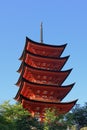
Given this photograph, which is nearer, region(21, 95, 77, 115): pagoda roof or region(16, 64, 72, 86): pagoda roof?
region(21, 95, 77, 115): pagoda roof

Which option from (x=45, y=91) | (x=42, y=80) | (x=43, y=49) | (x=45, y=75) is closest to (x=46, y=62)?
(x=43, y=49)

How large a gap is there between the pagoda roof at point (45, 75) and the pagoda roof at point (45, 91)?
1955 millimetres

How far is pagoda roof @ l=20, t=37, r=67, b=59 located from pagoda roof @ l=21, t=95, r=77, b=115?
32.7 feet

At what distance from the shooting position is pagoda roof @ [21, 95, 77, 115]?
64.8 m

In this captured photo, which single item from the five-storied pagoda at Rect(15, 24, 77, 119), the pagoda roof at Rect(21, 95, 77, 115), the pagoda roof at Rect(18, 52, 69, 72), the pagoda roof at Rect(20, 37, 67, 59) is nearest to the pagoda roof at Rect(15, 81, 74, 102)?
the five-storied pagoda at Rect(15, 24, 77, 119)

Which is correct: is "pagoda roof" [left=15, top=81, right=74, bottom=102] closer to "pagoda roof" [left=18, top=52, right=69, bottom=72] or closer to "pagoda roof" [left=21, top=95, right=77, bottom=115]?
"pagoda roof" [left=21, top=95, right=77, bottom=115]

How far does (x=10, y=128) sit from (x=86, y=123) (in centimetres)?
2025

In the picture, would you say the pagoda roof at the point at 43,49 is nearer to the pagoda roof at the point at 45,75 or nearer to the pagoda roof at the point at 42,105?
the pagoda roof at the point at 45,75

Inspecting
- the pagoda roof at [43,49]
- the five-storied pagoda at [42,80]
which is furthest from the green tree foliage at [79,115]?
the pagoda roof at [43,49]

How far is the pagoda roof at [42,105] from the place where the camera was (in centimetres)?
6475

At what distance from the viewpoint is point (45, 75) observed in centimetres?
6975

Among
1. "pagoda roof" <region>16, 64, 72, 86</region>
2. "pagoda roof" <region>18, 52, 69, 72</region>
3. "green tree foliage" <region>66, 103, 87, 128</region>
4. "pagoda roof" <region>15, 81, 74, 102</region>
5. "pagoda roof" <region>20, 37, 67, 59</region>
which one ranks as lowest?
"green tree foliage" <region>66, 103, 87, 128</region>

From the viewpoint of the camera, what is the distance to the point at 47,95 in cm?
6888

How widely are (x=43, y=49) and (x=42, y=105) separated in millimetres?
11032
